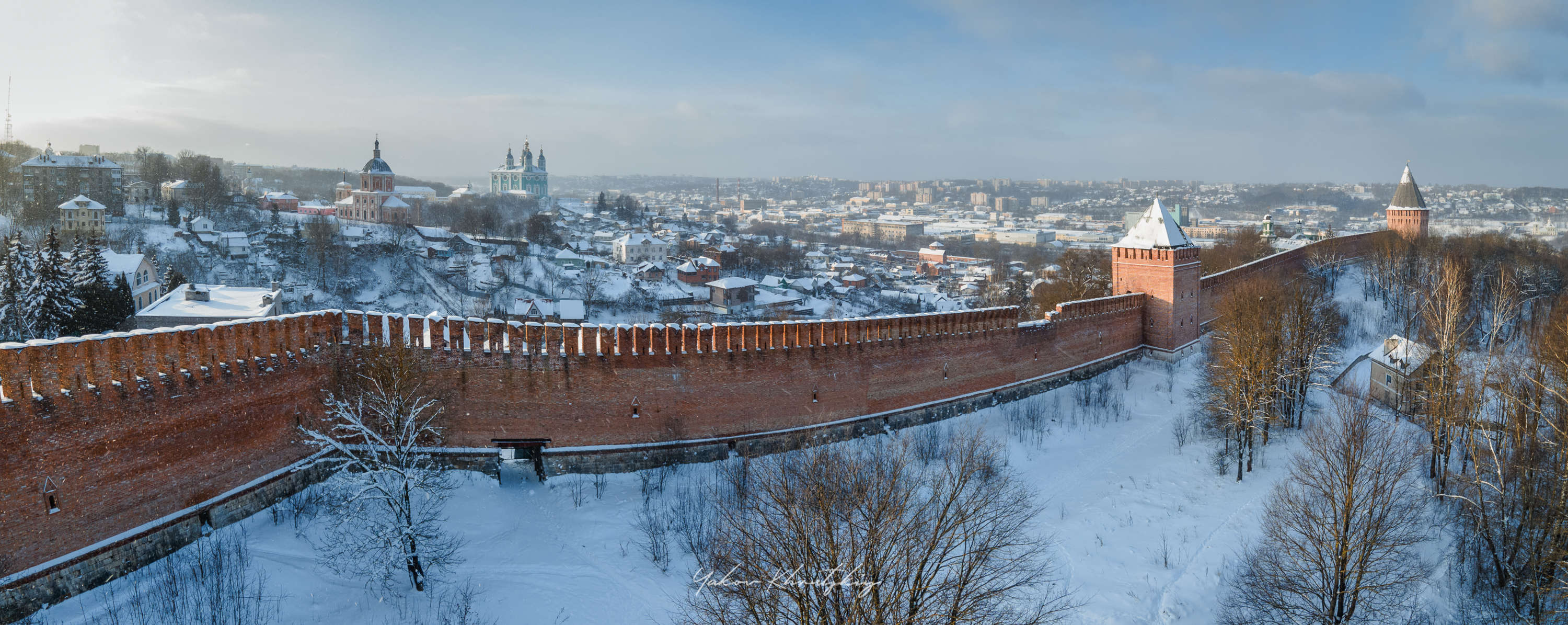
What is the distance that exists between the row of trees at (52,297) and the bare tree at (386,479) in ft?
72.7

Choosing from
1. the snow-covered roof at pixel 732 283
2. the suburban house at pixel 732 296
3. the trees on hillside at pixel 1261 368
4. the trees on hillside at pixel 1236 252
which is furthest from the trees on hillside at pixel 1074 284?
the snow-covered roof at pixel 732 283

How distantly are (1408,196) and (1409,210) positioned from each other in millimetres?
696

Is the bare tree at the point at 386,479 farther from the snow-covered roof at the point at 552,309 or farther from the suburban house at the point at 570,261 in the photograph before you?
the suburban house at the point at 570,261

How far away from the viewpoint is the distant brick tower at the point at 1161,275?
2511 centimetres

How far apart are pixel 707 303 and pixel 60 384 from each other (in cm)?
5781

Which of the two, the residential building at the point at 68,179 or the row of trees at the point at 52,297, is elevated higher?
the residential building at the point at 68,179

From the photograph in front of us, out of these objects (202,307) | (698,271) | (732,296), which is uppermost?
(202,307)

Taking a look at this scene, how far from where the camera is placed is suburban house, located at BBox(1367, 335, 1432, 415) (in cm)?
1964

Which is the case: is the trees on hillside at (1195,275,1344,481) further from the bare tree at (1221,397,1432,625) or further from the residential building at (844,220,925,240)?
the residential building at (844,220,925,240)

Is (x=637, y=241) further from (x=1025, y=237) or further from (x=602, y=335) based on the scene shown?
(x=602, y=335)

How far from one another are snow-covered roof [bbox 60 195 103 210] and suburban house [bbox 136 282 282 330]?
3349cm

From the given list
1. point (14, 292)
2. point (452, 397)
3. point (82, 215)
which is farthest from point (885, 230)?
point (452, 397)

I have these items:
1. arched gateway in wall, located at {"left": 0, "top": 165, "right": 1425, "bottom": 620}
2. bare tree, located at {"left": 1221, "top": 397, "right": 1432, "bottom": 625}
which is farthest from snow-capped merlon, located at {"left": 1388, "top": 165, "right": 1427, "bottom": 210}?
bare tree, located at {"left": 1221, "top": 397, "right": 1432, "bottom": 625}

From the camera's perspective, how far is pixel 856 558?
26.5ft
